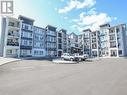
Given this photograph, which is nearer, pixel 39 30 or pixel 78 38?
pixel 39 30

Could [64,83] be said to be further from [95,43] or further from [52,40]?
[95,43]

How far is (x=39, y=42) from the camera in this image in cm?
6028

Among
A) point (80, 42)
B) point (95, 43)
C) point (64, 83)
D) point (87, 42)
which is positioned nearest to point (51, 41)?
point (80, 42)

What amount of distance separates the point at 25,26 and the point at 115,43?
148 feet

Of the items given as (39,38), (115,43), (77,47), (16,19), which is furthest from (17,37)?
(115,43)

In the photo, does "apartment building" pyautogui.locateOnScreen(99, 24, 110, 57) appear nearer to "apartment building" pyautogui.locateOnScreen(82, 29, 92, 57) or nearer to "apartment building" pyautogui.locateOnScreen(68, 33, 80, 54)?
"apartment building" pyautogui.locateOnScreen(82, 29, 92, 57)

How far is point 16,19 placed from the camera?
4841 cm

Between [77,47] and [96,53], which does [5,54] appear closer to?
[77,47]

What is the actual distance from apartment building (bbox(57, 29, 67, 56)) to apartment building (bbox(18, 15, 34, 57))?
18.3m

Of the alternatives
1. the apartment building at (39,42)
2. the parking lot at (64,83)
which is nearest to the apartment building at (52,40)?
the apartment building at (39,42)

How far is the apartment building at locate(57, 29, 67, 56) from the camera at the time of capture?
69.8 metres

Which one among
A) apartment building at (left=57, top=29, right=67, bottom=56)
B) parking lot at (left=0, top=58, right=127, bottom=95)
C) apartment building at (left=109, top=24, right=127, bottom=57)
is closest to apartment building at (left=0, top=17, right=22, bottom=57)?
apartment building at (left=57, top=29, right=67, bottom=56)

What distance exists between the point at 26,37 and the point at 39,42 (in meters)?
9.03

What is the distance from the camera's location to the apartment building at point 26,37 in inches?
1994
